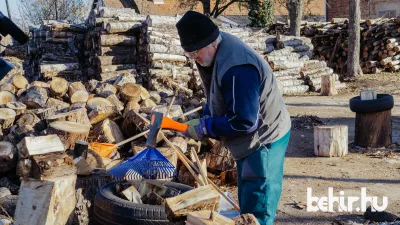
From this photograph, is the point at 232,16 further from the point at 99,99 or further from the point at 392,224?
the point at 392,224

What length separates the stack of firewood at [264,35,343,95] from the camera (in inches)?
612

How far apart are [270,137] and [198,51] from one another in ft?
2.55

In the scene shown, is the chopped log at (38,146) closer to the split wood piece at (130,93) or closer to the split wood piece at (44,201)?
the split wood piece at (44,201)

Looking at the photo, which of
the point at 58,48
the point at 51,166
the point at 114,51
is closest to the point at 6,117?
the point at 51,166

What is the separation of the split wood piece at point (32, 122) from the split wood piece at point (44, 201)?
3.68 m

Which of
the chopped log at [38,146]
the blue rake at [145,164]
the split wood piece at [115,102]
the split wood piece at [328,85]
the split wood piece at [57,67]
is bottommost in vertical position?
the split wood piece at [328,85]

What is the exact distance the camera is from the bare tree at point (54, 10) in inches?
1169

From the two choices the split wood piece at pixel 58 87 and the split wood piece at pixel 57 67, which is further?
the split wood piece at pixel 57 67

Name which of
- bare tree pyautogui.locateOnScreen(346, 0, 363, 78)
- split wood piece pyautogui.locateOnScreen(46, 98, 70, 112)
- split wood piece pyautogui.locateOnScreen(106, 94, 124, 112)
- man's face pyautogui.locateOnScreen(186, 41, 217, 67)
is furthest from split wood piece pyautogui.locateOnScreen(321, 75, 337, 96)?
man's face pyautogui.locateOnScreen(186, 41, 217, 67)

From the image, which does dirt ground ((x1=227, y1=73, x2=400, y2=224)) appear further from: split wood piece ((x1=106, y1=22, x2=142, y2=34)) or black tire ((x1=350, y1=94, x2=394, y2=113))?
split wood piece ((x1=106, y1=22, x2=142, y2=34))

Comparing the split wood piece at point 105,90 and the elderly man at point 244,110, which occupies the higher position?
the elderly man at point 244,110

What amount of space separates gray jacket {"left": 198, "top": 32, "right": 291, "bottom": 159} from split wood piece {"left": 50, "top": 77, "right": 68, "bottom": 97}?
20.0ft

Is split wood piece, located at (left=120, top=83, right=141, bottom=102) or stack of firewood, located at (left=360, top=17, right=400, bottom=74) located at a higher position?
split wood piece, located at (left=120, top=83, right=141, bottom=102)

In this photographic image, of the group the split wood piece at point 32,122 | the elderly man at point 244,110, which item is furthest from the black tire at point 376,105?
the elderly man at point 244,110
